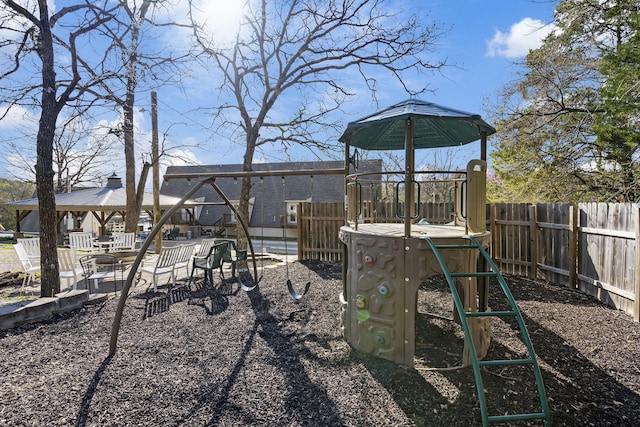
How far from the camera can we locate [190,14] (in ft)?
34.7

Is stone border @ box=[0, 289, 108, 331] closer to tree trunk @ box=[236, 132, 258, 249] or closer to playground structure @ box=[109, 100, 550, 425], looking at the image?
playground structure @ box=[109, 100, 550, 425]

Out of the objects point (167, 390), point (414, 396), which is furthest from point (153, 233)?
point (414, 396)

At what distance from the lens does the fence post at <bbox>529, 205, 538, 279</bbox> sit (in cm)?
805

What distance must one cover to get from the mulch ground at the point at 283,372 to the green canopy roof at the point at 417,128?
2831 mm

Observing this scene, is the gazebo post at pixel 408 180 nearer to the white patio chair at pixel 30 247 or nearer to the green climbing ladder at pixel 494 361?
the green climbing ladder at pixel 494 361

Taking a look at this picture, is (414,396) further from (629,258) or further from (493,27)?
(493,27)

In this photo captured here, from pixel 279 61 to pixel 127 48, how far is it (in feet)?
14.8

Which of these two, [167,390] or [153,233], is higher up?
[153,233]

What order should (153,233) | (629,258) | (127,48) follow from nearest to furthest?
1. (153,233)
2. (629,258)
3. (127,48)

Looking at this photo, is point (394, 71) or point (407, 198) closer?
point (407, 198)

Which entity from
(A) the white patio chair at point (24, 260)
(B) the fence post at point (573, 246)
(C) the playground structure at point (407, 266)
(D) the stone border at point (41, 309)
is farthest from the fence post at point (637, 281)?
(A) the white patio chair at point (24, 260)

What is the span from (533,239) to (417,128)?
425 cm

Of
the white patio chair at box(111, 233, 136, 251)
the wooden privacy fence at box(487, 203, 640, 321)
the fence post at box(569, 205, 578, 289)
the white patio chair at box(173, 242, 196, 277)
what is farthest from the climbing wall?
the white patio chair at box(111, 233, 136, 251)

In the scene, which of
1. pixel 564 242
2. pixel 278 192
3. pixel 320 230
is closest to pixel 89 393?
pixel 320 230
